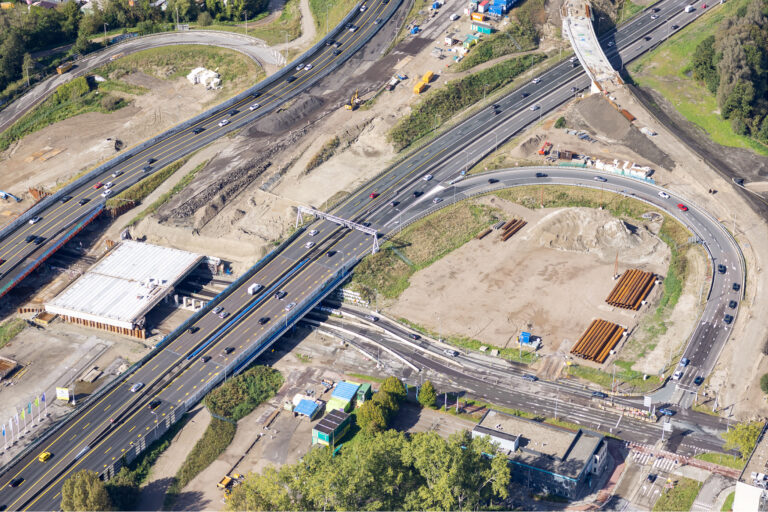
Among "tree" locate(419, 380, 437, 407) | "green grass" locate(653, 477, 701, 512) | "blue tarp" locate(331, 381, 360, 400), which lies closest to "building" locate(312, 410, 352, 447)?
"blue tarp" locate(331, 381, 360, 400)

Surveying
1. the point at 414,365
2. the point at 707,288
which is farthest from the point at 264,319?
the point at 707,288

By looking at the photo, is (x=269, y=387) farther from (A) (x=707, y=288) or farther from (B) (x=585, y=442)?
(A) (x=707, y=288)

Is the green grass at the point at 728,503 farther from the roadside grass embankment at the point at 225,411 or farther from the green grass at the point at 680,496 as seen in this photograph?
the roadside grass embankment at the point at 225,411

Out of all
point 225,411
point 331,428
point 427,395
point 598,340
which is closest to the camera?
point 331,428

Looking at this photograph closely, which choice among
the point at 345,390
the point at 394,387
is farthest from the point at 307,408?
the point at 394,387

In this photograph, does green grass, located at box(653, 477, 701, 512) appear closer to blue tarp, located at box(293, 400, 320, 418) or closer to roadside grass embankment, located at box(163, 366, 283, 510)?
blue tarp, located at box(293, 400, 320, 418)

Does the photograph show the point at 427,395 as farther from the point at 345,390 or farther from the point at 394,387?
the point at 345,390
